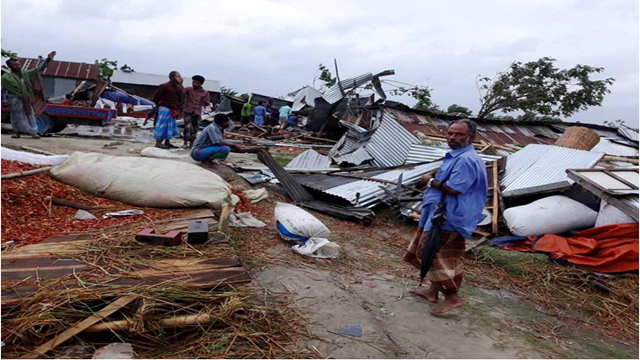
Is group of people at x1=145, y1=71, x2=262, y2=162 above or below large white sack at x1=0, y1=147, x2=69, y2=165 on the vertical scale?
above

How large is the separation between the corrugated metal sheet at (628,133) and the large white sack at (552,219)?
12633 mm

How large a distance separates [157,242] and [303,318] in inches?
46.8

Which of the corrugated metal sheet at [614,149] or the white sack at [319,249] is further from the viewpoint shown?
the corrugated metal sheet at [614,149]

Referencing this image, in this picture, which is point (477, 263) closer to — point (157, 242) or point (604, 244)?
point (604, 244)

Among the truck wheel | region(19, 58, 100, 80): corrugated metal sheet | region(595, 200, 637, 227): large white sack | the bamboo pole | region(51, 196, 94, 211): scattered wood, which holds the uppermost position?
region(19, 58, 100, 80): corrugated metal sheet

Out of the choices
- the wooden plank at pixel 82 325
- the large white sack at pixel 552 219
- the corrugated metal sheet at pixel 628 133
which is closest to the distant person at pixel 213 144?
the large white sack at pixel 552 219

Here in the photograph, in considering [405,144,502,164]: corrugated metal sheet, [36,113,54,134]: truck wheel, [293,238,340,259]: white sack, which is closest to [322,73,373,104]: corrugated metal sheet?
[405,144,502,164]: corrugated metal sheet

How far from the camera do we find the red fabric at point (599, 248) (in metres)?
4.66

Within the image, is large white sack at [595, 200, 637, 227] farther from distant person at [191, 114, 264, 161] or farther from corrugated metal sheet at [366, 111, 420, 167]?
distant person at [191, 114, 264, 161]

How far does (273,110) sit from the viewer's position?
21.0 meters

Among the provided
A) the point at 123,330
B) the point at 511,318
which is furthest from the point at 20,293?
the point at 511,318

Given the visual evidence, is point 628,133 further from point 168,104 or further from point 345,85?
point 168,104

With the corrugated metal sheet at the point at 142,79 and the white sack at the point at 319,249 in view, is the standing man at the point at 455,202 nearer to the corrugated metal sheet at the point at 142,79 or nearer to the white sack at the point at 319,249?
the white sack at the point at 319,249

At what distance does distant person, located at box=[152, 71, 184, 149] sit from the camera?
28.1 ft
